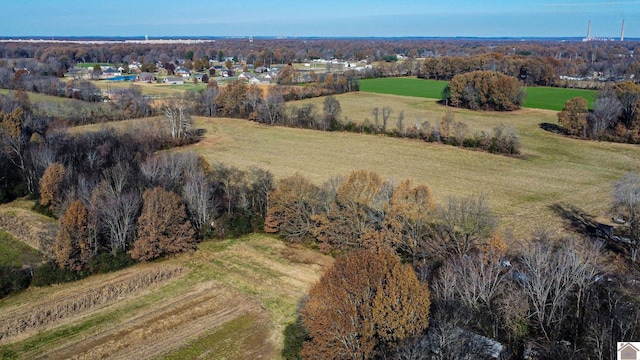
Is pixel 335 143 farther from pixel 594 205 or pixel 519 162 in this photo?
pixel 594 205

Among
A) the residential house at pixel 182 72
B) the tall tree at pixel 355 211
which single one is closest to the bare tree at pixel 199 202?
the tall tree at pixel 355 211

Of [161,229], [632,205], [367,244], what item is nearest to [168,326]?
[161,229]

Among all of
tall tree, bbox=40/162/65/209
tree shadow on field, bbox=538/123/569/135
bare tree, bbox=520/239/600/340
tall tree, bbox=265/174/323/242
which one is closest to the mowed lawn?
tree shadow on field, bbox=538/123/569/135

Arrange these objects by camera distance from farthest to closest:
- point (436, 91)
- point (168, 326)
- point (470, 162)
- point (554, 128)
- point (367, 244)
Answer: point (436, 91), point (554, 128), point (470, 162), point (367, 244), point (168, 326)

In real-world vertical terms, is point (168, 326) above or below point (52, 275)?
below

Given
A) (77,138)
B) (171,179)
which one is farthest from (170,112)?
(171,179)

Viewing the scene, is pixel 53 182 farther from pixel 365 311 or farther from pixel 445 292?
pixel 445 292
